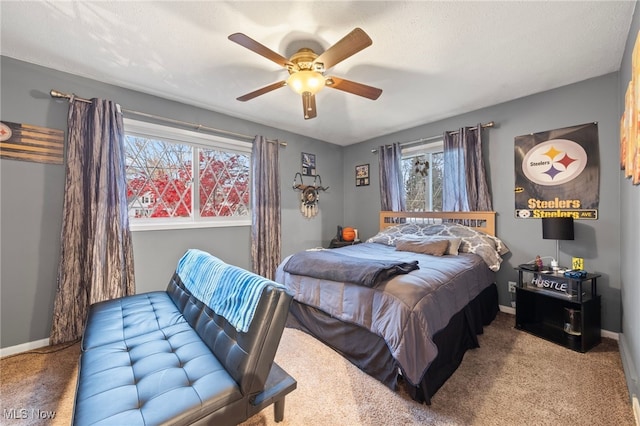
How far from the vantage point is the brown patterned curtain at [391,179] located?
3.94 metres

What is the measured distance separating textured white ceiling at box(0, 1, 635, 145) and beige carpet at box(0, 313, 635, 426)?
2434 millimetres

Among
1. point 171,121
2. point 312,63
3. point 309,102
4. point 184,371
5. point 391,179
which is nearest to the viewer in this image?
point 184,371

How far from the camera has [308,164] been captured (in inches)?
169

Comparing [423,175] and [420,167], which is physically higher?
[420,167]

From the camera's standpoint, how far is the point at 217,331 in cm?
143

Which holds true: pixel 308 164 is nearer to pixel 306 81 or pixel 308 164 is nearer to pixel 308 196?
pixel 308 196

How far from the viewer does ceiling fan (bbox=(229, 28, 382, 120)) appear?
1.52m

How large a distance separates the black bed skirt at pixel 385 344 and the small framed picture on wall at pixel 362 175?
2.53 meters

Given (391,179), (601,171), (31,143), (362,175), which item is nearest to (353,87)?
(391,179)

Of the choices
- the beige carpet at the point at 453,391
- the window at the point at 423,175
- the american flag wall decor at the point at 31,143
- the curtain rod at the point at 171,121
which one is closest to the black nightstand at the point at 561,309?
the beige carpet at the point at 453,391

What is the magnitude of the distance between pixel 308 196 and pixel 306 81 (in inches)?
Answer: 94.7

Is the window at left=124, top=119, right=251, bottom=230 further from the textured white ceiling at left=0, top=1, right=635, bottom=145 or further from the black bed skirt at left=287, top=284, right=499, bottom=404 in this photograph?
the black bed skirt at left=287, top=284, right=499, bottom=404

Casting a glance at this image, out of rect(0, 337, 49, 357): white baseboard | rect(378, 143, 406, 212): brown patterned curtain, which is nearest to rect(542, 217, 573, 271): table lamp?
rect(378, 143, 406, 212): brown patterned curtain

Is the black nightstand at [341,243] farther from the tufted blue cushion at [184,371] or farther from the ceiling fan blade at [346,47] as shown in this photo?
the ceiling fan blade at [346,47]
